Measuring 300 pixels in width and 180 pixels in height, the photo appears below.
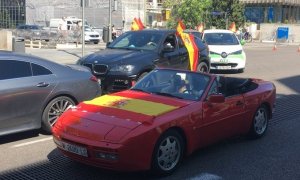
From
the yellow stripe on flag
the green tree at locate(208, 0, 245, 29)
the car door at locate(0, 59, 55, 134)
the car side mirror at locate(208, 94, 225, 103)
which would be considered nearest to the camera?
the yellow stripe on flag

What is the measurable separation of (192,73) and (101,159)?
2282 millimetres

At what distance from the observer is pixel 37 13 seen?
225 feet

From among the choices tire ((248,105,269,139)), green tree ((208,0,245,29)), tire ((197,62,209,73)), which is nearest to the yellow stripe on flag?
tire ((248,105,269,139))

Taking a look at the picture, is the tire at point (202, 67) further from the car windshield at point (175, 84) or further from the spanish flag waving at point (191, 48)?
the car windshield at point (175, 84)

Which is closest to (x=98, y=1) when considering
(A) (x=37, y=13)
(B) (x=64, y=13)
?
(B) (x=64, y=13)

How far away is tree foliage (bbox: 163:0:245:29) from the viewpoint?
40.0 meters

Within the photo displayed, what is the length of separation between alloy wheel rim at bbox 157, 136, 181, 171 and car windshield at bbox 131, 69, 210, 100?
0.85 metres

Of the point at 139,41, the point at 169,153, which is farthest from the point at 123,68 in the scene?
the point at 169,153

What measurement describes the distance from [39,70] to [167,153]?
114 inches

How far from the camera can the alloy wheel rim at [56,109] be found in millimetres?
7500

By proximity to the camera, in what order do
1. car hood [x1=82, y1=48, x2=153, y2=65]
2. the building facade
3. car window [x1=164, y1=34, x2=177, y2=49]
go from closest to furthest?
car hood [x1=82, y1=48, x2=153, y2=65] < car window [x1=164, y1=34, x2=177, y2=49] < the building facade

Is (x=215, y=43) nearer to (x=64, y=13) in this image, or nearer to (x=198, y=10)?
(x=198, y=10)

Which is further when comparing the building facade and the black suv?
the building facade

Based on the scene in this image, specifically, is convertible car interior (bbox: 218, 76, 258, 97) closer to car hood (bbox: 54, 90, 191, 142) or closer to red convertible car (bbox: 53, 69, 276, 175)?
Result: red convertible car (bbox: 53, 69, 276, 175)
